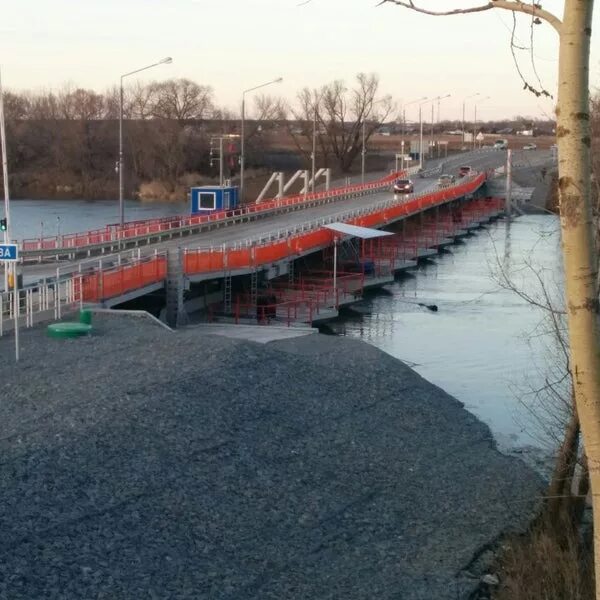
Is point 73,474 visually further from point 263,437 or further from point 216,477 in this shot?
point 263,437

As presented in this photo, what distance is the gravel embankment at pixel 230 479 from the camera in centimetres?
1045

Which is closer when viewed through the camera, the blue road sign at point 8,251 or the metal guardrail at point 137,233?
the blue road sign at point 8,251

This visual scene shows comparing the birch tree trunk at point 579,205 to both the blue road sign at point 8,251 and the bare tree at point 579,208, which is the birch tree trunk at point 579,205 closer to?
the bare tree at point 579,208

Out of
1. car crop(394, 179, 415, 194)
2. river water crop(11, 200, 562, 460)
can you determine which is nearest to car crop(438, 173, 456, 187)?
car crop(394, 179, 415, 194)

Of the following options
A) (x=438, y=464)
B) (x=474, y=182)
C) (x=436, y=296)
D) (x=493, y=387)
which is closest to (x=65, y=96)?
(x=474, y=182)

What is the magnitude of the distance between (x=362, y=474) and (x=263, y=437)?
166 centimetres

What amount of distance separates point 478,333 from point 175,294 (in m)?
10.0

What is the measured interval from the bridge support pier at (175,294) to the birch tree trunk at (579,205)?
2369 centimetres

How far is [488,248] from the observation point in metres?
57.0

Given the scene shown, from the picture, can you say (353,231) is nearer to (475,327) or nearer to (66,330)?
(475,327)

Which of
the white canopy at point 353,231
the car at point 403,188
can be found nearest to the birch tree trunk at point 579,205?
the white canopy at point 353,231

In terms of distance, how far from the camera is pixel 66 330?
19.9 metres

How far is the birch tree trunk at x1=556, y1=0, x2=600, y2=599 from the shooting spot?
3.75m

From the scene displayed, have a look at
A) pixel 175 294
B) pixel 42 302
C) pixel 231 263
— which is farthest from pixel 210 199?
pixel 42 302
